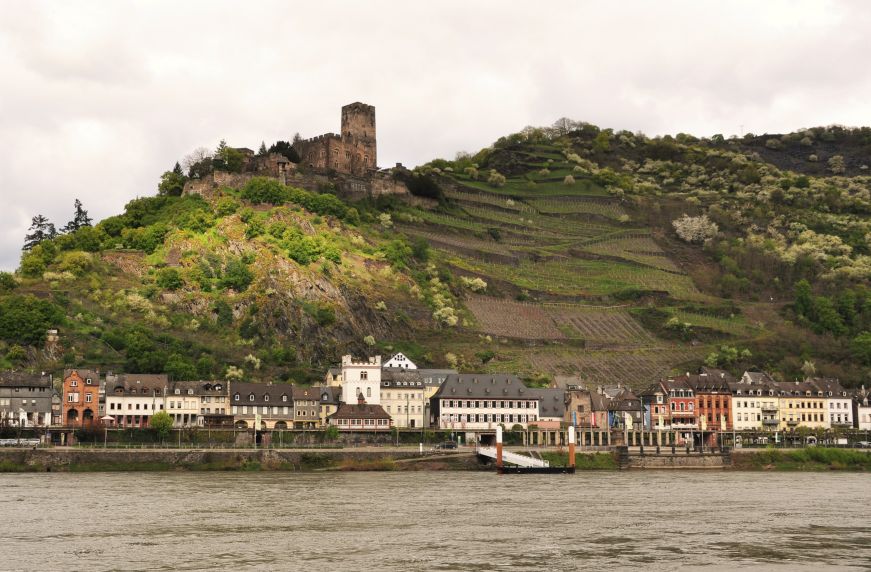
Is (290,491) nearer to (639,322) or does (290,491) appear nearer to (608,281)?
(639,322)

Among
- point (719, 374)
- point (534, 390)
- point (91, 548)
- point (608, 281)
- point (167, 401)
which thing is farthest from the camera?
point (608, 281)

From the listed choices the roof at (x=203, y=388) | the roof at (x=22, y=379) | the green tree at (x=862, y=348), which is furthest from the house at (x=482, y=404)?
the green tree at (x=862, y=348)

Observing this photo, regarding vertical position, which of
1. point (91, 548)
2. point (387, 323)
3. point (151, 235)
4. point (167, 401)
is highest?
point (151, 235)

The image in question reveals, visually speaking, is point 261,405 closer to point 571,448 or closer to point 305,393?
point 305,393

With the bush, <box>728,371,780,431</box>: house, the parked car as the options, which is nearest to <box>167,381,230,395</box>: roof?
the parked car

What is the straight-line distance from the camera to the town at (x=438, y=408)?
103688 millimetres

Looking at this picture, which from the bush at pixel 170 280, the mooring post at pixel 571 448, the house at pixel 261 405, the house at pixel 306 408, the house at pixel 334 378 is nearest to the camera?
the mooring post at pixel 571 448

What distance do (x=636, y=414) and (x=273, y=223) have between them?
52749 mm

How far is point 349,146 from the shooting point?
174m

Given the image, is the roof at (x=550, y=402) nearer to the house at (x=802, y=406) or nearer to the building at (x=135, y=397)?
the house at (x=802, y=406)

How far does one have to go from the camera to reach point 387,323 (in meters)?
133

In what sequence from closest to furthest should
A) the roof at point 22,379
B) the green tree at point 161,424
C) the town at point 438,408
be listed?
1. the green tree at point 161,424
2. the roof at point 22,379
3. the town at point 438,408

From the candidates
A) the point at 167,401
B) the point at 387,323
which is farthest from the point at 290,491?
the point at 387,323

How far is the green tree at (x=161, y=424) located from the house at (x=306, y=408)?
12934 millimetres
